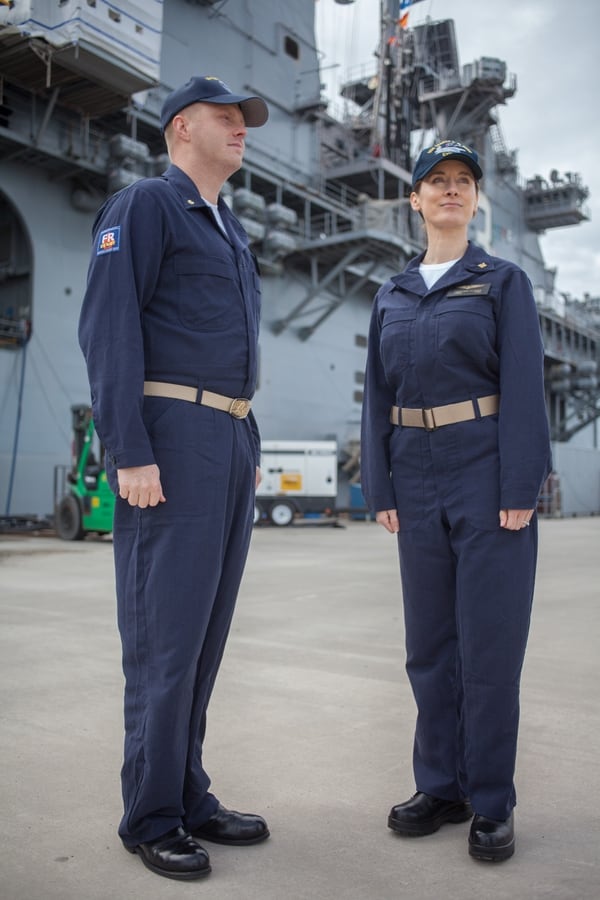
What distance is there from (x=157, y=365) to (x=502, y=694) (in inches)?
55.6

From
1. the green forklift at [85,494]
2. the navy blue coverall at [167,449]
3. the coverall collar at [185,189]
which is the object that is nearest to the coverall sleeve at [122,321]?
the navy blue coverall at [167,449]

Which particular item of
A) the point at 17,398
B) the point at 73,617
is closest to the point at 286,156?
the point at 17,398

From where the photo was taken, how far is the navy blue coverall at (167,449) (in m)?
2.27

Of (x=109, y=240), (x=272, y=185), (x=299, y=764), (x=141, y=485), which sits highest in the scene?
(x=272, y=185)

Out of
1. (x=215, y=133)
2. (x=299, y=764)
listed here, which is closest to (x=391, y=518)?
(x=299, y=764)

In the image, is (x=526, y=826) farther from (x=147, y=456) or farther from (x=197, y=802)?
(x=147, y=456)

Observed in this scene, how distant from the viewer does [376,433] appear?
9.19 feet

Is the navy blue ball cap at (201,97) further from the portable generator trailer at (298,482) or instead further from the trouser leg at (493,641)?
the portable generator trailer at (298,482)

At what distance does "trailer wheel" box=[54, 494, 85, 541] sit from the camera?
51.2 ft

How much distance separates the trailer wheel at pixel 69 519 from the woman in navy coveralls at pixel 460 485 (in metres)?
13.6

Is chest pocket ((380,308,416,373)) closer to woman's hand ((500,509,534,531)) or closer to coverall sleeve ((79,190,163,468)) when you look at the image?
woman's hand ((500,509,534,531))

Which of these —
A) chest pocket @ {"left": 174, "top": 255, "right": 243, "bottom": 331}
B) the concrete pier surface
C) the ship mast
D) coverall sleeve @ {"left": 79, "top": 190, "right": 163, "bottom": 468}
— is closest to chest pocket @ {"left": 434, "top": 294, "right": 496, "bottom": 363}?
chest pocket @ {"left": 174, "top": 255, "right": 243, "bottom": 331}

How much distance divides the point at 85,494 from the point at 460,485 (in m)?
13.8

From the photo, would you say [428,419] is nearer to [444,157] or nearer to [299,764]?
[444,157]
